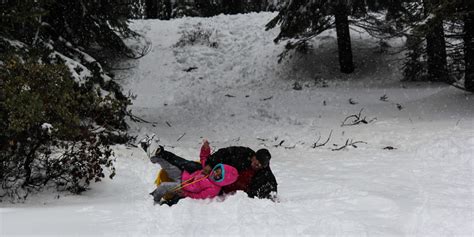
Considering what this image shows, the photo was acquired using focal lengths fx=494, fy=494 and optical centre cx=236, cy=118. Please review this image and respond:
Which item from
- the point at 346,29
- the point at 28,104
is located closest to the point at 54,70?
the point at 28,104

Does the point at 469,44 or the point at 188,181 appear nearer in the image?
the point at 188,181

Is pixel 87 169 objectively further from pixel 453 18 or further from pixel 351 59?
pixel 351 59

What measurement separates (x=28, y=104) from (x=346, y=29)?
12274 mm

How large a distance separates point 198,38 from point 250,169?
1591cm

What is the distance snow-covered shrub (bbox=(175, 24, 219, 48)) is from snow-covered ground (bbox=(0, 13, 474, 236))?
172 mm

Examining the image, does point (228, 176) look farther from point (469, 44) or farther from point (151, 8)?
point (151, 8)

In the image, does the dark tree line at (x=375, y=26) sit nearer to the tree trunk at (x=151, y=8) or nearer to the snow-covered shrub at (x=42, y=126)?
the snow-covered shrub at (x=42, y=126)

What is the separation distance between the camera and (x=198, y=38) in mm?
21172

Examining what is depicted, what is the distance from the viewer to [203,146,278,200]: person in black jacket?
18.5 ft

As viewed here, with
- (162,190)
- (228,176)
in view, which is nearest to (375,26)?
(228,176)

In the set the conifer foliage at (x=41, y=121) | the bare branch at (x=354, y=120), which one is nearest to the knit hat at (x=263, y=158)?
the conifer foliage at (x=41, y=121)

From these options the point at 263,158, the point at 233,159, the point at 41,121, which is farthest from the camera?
the point at 41,121

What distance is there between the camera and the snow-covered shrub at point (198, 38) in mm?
20734

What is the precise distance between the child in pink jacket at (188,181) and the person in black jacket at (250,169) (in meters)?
0.17
